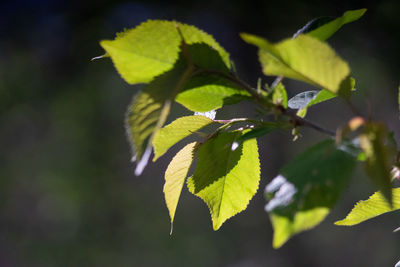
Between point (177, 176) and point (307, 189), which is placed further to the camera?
point (177, 176)

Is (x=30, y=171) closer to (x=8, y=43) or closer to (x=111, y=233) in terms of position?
(x=111, y=233)

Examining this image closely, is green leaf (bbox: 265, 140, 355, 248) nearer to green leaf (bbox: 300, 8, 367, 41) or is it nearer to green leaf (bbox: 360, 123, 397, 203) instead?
green leaf (bbox: 360, 123, 397, 203)

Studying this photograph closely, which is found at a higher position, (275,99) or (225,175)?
(275,99)

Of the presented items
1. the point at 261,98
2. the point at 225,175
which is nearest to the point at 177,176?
the point at 225,175

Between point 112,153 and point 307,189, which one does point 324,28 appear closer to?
point 307,189

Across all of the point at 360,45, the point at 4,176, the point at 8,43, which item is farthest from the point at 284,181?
the point at 8,43


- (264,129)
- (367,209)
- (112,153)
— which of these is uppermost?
(264,129)

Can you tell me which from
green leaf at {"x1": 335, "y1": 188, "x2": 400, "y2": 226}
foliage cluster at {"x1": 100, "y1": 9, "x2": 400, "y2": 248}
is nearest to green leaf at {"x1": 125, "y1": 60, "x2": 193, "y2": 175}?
foliage cluster at {"x1": 100, "y1": 9, "x2": 400, "y2": 248}
